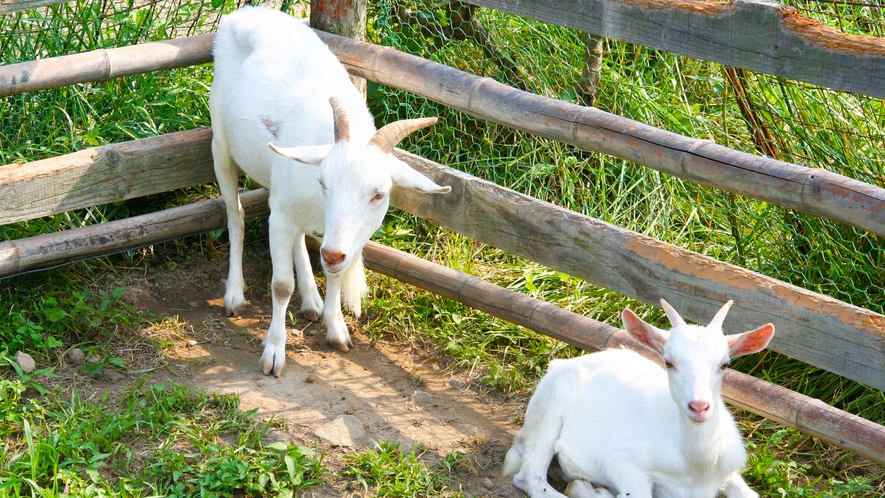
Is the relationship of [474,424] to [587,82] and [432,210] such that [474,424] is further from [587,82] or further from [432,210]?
[587,82]

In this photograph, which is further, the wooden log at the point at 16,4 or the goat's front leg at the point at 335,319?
the goat's front leg at the point at 335,319

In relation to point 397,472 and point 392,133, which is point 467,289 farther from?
point 397,472

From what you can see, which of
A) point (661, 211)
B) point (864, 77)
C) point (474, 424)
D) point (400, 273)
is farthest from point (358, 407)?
point (864, 77)

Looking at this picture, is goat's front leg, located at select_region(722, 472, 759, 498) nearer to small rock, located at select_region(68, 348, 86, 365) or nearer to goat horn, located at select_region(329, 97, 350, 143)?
goat horn, located at select_region(329, 97, 350, 143)

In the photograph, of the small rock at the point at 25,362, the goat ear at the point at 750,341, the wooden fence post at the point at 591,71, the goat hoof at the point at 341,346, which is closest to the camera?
the goat ear at the point at 750,341

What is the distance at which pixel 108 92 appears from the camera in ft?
19.2

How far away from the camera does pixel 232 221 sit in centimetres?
552

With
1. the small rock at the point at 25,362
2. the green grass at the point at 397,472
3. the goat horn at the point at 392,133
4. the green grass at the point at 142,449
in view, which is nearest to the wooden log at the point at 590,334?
the green grass at the point at 397,472

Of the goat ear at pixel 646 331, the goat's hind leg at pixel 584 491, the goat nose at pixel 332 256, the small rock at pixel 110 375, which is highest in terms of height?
the goat ear at pixel 646 331

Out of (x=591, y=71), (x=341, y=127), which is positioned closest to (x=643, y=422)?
(x=341, y=127)

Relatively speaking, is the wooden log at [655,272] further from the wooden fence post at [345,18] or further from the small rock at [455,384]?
the wooden fence post at [345,18]

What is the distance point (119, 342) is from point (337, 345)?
1.14 metres

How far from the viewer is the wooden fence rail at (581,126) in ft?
11.9

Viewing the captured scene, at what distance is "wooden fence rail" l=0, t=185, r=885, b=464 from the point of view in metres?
3.89
